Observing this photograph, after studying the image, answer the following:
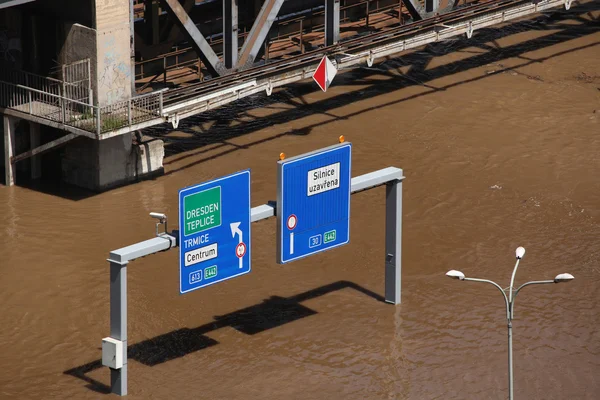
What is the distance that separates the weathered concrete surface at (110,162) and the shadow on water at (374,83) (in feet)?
2.73

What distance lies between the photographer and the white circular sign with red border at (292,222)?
2634 centimetres

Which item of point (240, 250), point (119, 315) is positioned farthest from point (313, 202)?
point (119, 315)

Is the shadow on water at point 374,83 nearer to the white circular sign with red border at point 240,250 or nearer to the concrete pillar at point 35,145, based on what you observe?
the concrete pillar at point 35,145

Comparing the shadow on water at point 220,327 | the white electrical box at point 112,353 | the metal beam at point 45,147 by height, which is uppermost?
the metal beam at point 45,147

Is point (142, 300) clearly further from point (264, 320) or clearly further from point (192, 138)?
point (192, 138)

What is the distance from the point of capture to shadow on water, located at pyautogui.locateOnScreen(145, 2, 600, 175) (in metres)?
36.3

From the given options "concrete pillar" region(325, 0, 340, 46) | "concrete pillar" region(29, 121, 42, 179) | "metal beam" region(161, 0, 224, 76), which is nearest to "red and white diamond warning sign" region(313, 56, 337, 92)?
"concrete pillar" region(325, 0, 340, 46)

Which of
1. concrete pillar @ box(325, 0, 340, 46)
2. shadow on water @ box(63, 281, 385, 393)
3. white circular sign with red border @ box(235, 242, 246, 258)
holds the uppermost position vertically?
concrete pillar @ box(325, 0, 340, 46)

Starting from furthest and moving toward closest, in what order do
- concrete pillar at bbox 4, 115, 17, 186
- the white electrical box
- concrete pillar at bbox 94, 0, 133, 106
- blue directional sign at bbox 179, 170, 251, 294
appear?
concrete pillar at bbox 4, 115, 17, 186 → concrete pillar at bbox 94, 0, 133, 106 → blue directional sign at bbox 179, 170, 251, 294 → the white electrical box

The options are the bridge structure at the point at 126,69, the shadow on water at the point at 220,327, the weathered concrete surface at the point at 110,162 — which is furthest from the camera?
the weathered concrete surface at the point at 110,162

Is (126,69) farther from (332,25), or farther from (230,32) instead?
(332,25)

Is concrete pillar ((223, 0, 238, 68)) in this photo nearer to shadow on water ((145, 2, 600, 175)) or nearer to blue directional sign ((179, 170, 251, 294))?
shadow on water ((145, 2, 600, 175))

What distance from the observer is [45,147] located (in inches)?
1304

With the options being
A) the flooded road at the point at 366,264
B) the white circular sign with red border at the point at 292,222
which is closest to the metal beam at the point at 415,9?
the flooded road at the point at 366,264
